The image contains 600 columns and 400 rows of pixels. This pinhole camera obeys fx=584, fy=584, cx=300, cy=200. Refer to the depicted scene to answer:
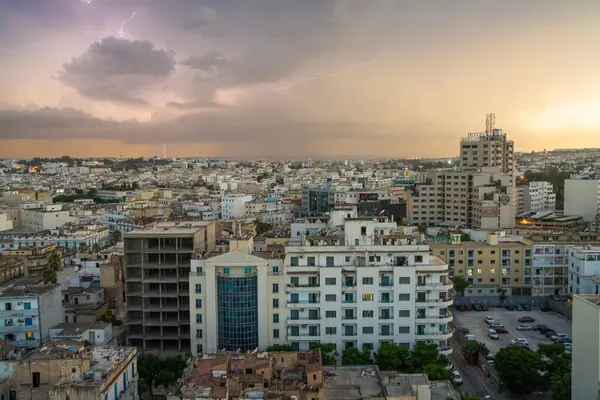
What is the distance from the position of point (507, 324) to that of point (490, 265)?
20.8ft

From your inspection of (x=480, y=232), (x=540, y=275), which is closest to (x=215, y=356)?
(x=540, y=275)

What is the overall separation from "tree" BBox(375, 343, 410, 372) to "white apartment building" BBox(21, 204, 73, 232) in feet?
181

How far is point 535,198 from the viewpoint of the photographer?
286 ft

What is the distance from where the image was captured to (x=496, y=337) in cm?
3531

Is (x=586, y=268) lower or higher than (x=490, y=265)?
higher

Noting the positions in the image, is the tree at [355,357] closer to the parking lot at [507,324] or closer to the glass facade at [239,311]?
the glass facade at [239,311]

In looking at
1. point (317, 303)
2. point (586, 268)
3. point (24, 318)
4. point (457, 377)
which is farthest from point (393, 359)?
point (586, 268)

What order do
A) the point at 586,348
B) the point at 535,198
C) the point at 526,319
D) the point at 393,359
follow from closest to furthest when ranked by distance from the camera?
the point at 586,348 → the point at 393,359 → the point at 526,319 → the point at 535,198

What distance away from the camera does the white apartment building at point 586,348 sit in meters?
18.9

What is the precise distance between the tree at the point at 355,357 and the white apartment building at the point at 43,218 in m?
54.0

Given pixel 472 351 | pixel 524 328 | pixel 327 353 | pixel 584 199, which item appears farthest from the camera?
pixel 584 199

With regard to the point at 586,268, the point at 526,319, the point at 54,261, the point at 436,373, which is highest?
the point at 54,261

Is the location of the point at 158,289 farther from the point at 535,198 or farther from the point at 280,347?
the point at 535,198

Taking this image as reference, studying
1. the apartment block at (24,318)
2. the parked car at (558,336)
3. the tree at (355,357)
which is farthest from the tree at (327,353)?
the parked car at (558,336)
